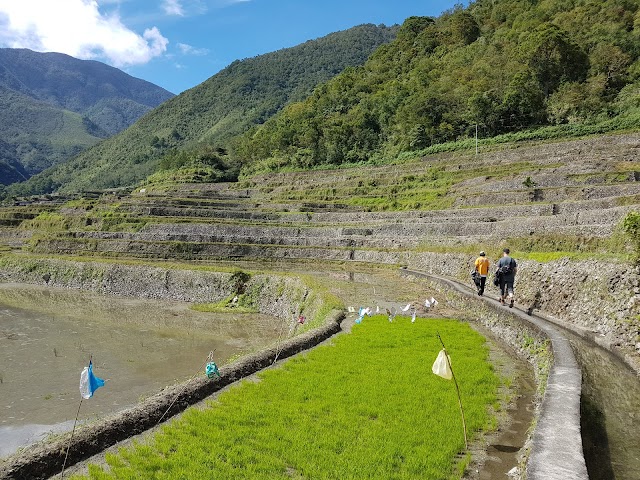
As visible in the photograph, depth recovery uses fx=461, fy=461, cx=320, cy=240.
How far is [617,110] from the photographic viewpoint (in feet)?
152

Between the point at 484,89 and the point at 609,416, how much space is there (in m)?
63.9

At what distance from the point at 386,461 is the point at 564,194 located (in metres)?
30.4

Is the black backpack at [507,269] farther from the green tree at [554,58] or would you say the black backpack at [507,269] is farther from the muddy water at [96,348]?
the green tree at [554,58]

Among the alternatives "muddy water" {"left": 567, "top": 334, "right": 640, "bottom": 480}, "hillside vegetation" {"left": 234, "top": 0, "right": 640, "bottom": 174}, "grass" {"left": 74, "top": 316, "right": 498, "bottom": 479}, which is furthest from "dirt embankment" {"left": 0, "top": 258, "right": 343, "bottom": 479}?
"hillside vegetation" {"left": 234, "top": 0, "right": 640, "bottom": 174}

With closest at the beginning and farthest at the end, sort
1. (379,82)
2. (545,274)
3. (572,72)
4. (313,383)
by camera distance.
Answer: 1. (313,383)
2. (545,274)
3. (572,72)
4. (379,82)

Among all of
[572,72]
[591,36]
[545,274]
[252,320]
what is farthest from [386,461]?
[591,36]

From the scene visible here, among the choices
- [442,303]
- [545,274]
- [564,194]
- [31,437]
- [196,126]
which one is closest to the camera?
[31,437]

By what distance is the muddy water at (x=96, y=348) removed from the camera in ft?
37.1

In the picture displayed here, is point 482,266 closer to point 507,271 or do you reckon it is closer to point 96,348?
point 507,271

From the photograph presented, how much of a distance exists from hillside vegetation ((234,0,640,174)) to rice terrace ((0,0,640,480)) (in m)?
0.38

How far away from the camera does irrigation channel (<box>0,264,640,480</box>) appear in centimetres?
638

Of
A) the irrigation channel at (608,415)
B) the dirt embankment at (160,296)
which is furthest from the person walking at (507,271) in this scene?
the dirt embankment at (160,296)

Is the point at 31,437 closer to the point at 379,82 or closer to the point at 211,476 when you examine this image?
the point at 211,476

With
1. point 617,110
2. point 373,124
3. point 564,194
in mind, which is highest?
point 373,124
